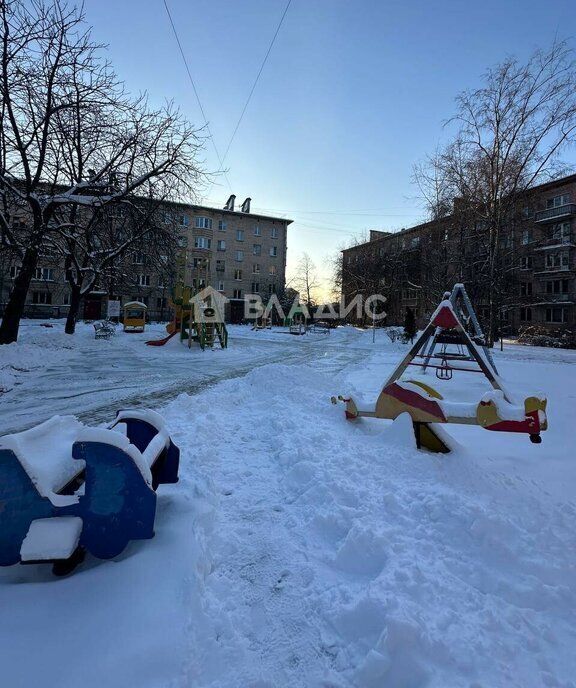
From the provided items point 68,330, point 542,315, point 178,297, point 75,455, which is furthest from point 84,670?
point 542,315

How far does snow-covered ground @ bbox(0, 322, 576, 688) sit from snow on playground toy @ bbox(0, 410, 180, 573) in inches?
7.0

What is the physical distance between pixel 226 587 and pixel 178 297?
662 inches

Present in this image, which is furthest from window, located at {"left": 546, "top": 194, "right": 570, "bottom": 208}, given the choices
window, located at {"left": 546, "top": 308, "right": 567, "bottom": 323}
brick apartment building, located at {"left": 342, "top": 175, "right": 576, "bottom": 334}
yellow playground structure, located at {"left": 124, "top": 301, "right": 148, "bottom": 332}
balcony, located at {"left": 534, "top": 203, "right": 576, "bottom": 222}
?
yellow playground structure, located at {"left": 124, "top": 301, "right": 148, "bottom": 332}

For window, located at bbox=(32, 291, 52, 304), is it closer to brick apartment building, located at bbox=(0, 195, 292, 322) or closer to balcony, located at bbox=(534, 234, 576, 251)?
brick apartment building, located at bbox=(0, 195, 292, 322)

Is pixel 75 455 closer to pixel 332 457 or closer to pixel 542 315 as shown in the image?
pixel 332 457

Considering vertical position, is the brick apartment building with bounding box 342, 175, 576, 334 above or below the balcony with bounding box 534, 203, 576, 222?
below

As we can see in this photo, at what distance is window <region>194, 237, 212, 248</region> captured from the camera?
4746 cm

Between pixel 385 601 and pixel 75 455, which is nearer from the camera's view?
pixel 385 601

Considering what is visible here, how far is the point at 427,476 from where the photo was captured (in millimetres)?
3361

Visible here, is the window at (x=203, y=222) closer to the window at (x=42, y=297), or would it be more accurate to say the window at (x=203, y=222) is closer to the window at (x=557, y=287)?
the window at (x=42, y=297)

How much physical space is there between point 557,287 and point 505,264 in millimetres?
14375

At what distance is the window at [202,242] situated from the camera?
47.5 meters

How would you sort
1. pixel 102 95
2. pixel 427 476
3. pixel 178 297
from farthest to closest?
pixel 178 297, pixel 102 95, pixel 427 476

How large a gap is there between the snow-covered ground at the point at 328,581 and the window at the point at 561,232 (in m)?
35.8
